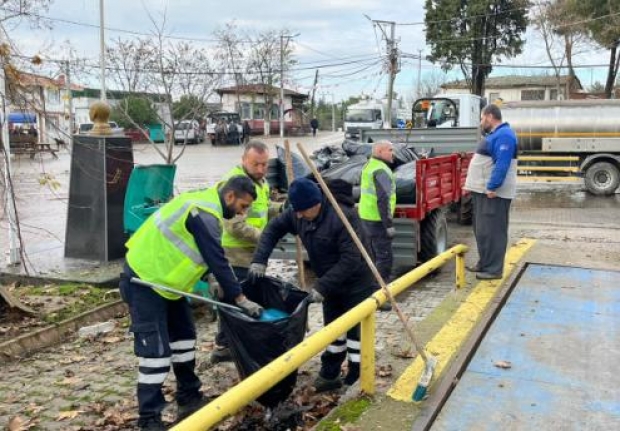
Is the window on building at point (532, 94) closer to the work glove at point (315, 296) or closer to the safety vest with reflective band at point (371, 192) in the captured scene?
the safety vest with reflective band at point (371, 192)

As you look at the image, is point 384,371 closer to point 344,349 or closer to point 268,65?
point 344,349

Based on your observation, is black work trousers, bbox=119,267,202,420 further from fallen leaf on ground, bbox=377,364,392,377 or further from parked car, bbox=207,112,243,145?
parked car, bbox=207,112,243,145

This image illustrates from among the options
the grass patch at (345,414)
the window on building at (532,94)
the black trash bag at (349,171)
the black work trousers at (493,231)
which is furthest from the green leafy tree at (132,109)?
the window on building at (532,94)

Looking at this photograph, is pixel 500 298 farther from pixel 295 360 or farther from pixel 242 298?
pixel 295 360

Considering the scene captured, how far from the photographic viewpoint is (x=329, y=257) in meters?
4.39

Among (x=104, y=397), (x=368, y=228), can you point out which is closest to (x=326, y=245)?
(x=104, y=397)

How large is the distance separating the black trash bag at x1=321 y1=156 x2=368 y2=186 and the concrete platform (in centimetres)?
280

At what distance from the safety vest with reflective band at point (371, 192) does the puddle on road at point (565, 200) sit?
8807 millimetres

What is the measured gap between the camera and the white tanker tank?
1656 centimetres

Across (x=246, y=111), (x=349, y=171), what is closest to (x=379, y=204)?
(x=349, y=171)

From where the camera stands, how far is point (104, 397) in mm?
4484

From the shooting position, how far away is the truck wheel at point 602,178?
16.4 m

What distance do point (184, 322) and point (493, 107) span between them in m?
3.81

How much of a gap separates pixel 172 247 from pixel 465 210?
28.1ft
